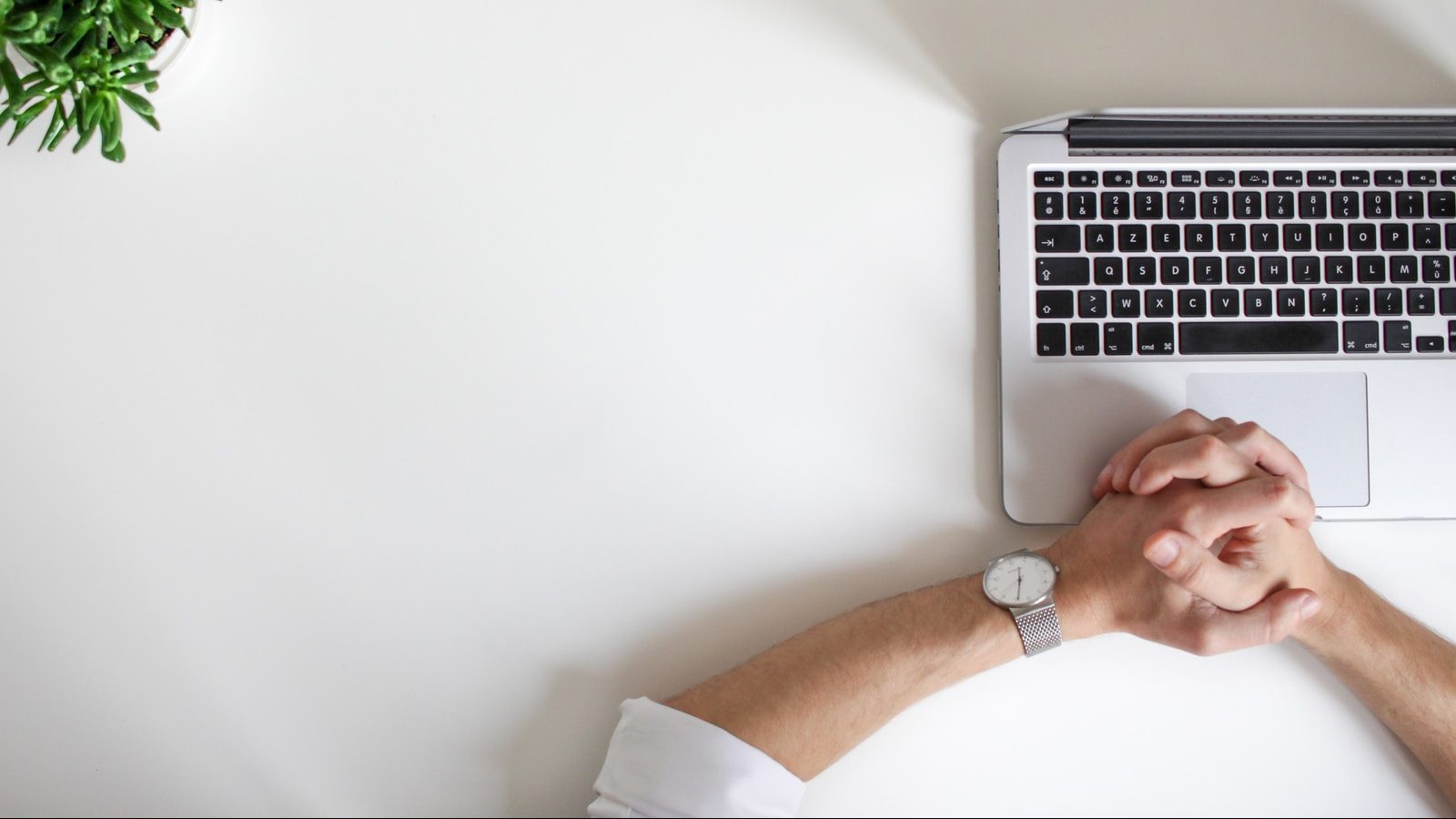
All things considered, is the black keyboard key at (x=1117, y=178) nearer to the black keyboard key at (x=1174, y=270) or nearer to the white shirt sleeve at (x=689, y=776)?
the black keyboard key at (x=1174, y=270)

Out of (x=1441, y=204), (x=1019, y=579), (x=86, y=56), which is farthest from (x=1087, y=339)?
(x=86, y=56)

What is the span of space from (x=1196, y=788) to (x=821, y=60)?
805 millimetres

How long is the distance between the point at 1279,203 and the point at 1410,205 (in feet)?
0.40

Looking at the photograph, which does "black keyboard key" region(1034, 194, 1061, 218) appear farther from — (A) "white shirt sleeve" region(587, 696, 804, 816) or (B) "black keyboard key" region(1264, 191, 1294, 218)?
(A) "white shirt sleeve" region(587, 696, 804, 816)

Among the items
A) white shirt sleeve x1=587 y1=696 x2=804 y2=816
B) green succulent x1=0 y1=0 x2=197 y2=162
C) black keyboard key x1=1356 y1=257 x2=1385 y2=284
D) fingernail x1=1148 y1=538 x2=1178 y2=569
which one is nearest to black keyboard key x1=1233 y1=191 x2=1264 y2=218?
black keyboard key x1=1356 y1=257 x2=1385 y2=284

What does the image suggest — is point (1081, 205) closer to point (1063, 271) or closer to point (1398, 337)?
point (1063, 271)

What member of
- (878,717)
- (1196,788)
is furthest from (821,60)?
(1196,788)

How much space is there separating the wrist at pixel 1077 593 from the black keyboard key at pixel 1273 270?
0.30 meters

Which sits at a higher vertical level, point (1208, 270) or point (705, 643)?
point (1208, 270)

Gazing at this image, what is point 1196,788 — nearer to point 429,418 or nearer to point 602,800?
point 602,800

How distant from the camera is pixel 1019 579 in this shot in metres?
0.82

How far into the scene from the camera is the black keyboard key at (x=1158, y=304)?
0.82 m

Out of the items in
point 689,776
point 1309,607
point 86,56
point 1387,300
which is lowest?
point 689,776

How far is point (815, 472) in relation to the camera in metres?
0.86
